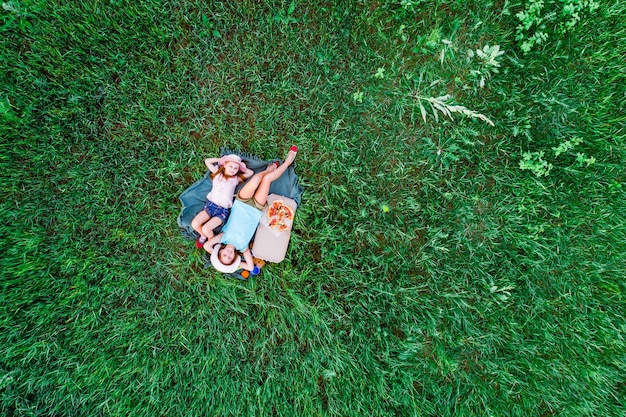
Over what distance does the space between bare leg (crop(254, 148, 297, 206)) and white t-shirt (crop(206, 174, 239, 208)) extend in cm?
25

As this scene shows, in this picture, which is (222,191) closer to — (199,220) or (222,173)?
(222,173)

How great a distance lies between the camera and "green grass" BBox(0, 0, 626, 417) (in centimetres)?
310

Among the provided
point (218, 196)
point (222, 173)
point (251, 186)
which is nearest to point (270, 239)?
point (251, 186)

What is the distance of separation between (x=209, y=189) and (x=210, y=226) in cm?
42

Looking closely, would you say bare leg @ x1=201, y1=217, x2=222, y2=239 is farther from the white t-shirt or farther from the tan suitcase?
the tan suitcase

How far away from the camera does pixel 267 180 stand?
9.78ft

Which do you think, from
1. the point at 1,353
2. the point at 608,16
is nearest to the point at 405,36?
the point at 608,16

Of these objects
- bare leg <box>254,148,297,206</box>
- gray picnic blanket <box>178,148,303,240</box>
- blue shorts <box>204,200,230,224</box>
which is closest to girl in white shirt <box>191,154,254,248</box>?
blue shorts <box>204,200,230,224</box>

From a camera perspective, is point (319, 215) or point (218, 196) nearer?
point (218, 196)

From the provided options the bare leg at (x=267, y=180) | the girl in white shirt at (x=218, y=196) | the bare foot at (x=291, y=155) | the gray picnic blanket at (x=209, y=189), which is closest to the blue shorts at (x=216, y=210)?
the girl in white shirt at (x=218, y=196)

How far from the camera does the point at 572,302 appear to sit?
10.2 feet

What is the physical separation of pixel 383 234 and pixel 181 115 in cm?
239

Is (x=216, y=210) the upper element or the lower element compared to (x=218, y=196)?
lower

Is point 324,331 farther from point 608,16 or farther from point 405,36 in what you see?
point 608,16
